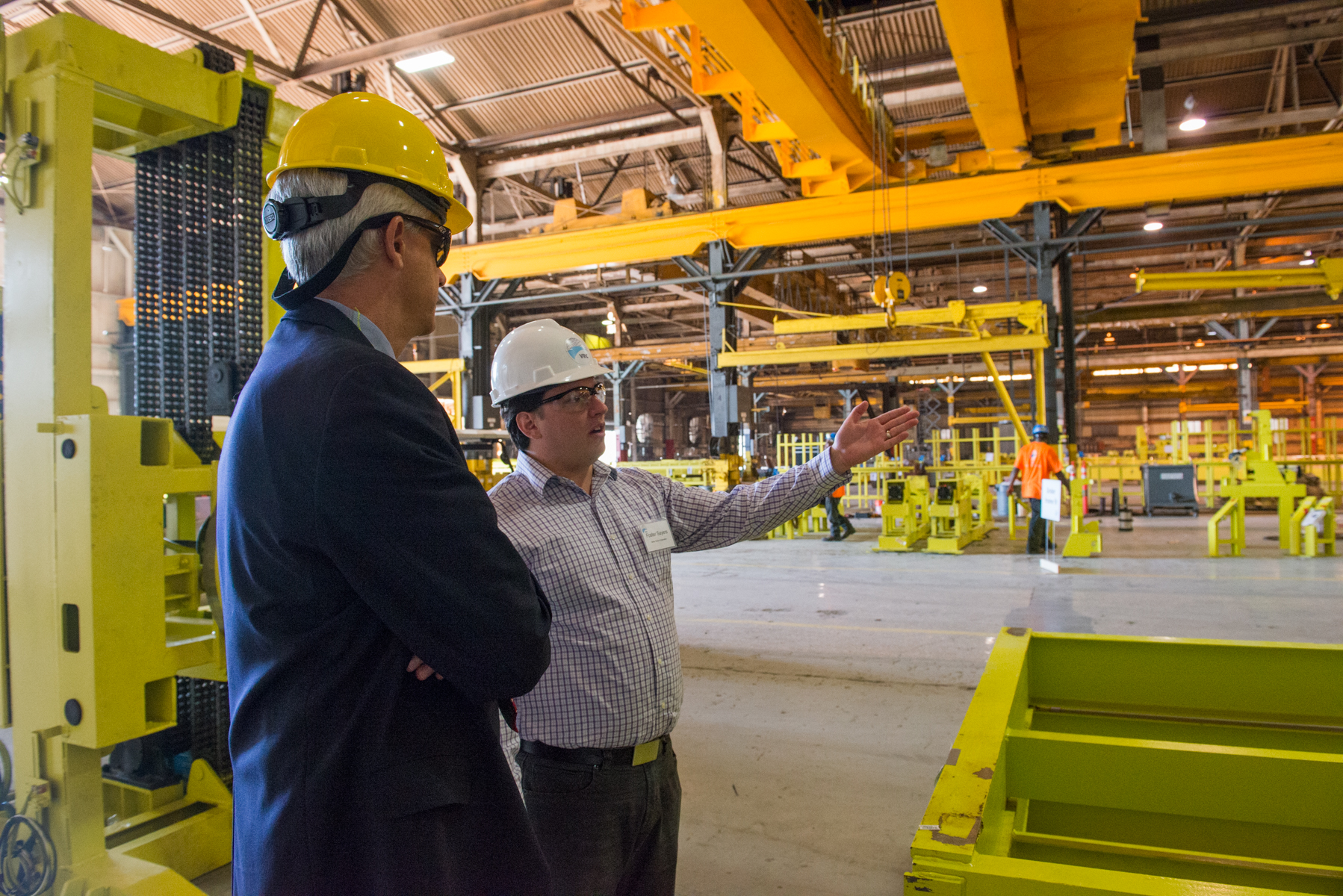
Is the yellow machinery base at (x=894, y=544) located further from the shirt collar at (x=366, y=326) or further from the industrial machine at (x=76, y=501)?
the shirt collar at (x=366, y=326)

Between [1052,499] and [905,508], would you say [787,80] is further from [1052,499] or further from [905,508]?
[905,508]

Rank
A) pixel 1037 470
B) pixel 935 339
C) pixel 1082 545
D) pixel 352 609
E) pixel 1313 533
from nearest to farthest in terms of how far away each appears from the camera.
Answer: pixel 352 609 < pixel 1313 533 < pixel 1082 545 < pixel 1037 470 < pixel 935 339

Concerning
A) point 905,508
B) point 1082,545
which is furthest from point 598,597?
point 905,508

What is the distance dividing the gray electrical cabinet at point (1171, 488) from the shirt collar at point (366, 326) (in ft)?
61.0

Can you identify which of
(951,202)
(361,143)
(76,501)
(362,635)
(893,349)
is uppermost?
(951,202)

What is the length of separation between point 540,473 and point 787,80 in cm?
641

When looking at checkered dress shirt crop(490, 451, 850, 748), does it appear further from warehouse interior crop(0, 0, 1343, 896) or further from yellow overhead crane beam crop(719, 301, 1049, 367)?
yellow overhead crane beam crop(719, 301, 1049, 367)

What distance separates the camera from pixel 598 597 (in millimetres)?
1922

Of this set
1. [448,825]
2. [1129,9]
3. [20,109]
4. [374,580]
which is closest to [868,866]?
[448,825]

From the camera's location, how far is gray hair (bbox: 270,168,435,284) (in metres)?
1.15

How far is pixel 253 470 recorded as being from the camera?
100 centimetres

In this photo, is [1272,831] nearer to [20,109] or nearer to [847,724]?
[847,724]

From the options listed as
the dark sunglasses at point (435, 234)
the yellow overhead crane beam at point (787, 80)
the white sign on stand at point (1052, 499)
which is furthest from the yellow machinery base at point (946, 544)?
the dark sunglasses at point (435, 234)

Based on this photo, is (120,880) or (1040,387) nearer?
(120,880)
